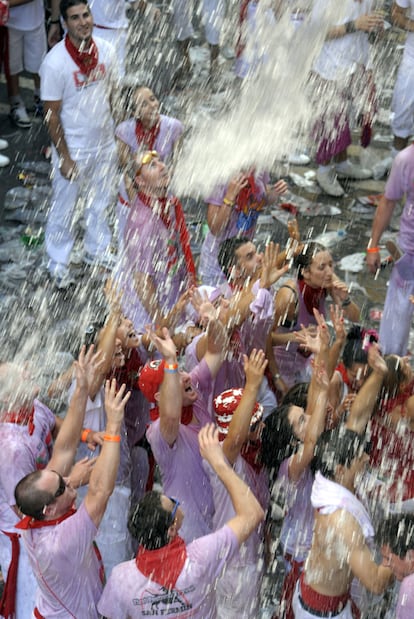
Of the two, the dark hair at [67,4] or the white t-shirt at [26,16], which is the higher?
the dark hair at [67,4]

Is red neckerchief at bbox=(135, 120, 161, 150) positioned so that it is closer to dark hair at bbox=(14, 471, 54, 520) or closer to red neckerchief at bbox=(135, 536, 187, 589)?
dark hair at bbox=(14, 471, 54, 520)

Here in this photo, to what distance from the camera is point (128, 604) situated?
3803 millimetres

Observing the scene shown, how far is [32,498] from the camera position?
3904 mm

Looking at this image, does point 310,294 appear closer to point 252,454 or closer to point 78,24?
point 252,454

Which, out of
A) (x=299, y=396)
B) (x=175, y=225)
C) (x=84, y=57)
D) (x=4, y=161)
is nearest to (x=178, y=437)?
(x=299, y=396)

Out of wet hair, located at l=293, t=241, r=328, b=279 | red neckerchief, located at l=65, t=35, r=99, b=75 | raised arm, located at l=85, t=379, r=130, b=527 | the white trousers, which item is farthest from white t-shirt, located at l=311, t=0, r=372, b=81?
raised arm, located at l=85, t=379, r=130, b=527

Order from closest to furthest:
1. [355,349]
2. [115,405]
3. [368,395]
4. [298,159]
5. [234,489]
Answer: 1. [234,489]
2. [115,405]
3. [368,395]
4. [355,349]
5. [298,159]

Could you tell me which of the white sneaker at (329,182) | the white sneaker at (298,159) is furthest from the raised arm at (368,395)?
the white sneaker at (298,159)

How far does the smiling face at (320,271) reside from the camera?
5555 millimetres

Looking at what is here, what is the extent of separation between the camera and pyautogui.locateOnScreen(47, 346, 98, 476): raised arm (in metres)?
4.43

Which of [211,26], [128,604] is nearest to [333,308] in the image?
[128,604]

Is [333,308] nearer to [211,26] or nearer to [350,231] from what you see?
[350,231]

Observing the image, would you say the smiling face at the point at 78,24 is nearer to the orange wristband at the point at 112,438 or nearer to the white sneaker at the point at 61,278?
the white sneaker at the point at 61,278

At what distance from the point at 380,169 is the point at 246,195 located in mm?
3009
